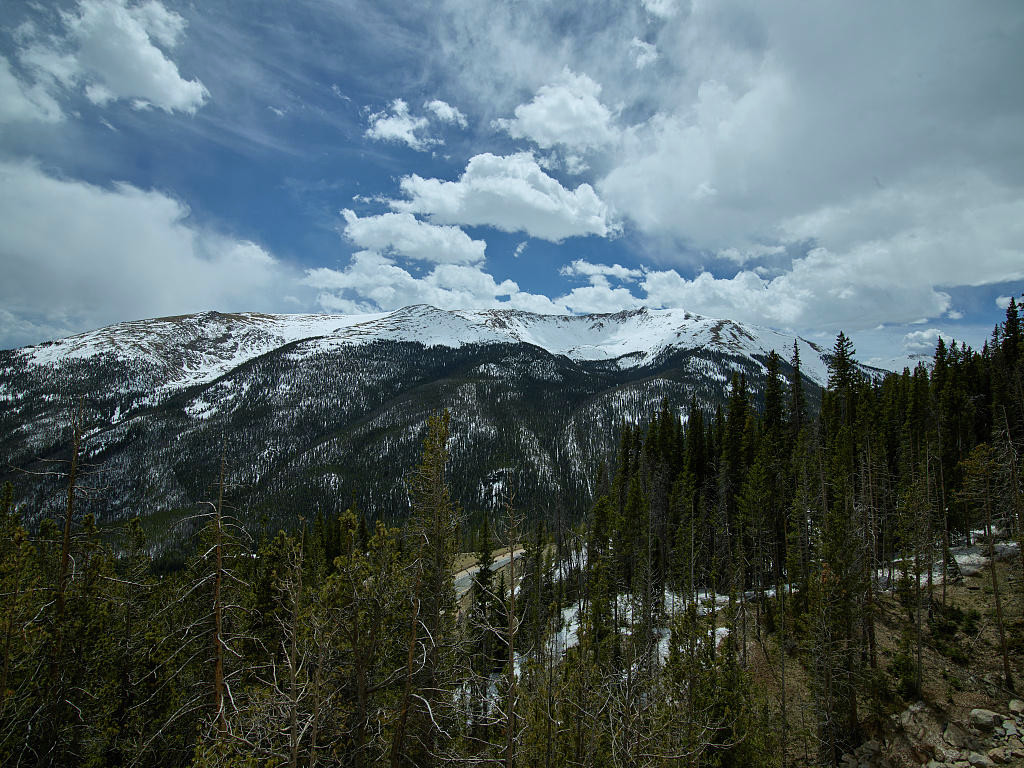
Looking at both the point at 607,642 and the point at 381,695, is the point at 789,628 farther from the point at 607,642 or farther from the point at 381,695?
the point at 381,695

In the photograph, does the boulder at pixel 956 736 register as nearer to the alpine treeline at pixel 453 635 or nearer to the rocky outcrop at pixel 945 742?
the rocky outcrop at pixel 945 742

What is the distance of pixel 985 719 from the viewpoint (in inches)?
722

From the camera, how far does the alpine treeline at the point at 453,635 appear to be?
10773 millimetres

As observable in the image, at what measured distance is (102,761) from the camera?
1305 centimetres

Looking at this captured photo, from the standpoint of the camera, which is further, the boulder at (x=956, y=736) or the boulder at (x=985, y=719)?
the boulder at (x=985, y=719)

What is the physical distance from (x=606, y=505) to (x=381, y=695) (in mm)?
34416

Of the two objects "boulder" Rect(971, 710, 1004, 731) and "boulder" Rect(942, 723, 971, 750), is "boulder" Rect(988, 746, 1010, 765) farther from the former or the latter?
"boulder" Rect(971, 710, 1004, 731)

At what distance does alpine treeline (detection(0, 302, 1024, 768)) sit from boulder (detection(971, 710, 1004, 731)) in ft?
7.55

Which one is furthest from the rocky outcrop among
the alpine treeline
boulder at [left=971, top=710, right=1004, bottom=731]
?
the alpine treeline

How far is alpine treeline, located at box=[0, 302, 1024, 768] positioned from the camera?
1077 cm

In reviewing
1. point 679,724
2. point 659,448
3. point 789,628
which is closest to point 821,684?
point 679,724

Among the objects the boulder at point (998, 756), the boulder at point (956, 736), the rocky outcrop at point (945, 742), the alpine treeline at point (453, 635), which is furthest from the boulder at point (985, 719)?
the alpine treeline at point (453, 635)

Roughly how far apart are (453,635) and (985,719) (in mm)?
21688

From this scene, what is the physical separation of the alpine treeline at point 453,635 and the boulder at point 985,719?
7.55ft
